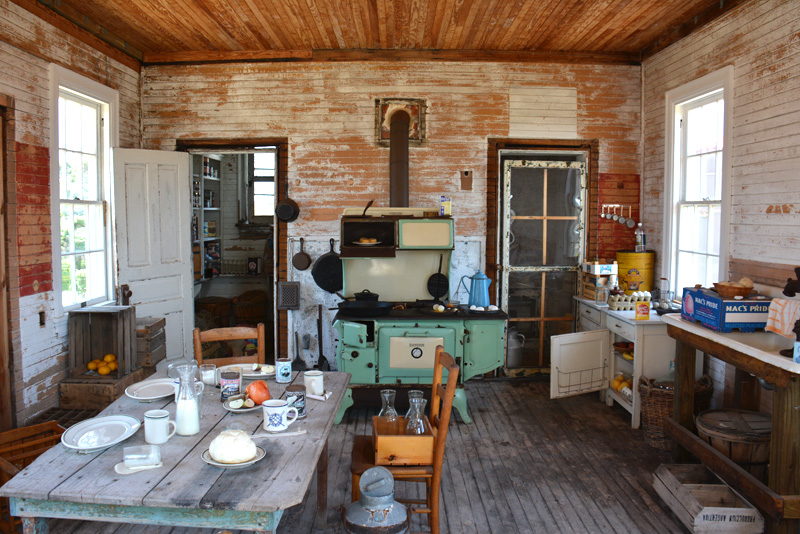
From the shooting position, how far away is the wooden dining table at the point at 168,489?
6.31 feet

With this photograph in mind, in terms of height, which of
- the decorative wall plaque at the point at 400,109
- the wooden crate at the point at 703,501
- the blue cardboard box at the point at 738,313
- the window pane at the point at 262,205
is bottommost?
the wooden crate at the point at 703,501

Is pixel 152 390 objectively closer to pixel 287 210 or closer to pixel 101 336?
pixel 101 336

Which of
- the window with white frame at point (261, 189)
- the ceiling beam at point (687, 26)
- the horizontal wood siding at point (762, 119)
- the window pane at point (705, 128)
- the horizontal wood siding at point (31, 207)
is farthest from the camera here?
the window with white frame at point (261, 189)

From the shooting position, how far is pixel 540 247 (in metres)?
6.18

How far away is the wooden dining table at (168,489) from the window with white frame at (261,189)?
7249mm

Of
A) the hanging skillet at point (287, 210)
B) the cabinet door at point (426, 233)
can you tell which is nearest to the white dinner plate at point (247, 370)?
the cabinet door at point (426, 233)

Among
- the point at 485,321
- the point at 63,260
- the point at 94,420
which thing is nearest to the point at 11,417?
the point at 63,260

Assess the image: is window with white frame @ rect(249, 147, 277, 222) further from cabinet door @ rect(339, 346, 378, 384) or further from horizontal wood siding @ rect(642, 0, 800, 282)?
horizontal wood siding @ rect(642, 0, 800, 282)

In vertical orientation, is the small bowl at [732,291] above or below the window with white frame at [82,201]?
below

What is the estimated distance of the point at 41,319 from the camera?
4.58 meters

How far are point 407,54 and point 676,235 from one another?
10.5ft

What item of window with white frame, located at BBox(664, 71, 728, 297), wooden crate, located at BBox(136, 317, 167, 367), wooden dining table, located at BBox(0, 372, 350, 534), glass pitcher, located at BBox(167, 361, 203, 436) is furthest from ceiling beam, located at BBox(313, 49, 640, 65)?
wooden dining table, located at BBox(0, 372, 350, 534)

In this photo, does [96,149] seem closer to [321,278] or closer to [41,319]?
[41,319]

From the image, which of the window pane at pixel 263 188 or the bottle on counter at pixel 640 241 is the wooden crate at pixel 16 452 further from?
the window pane at pixel 263 188
